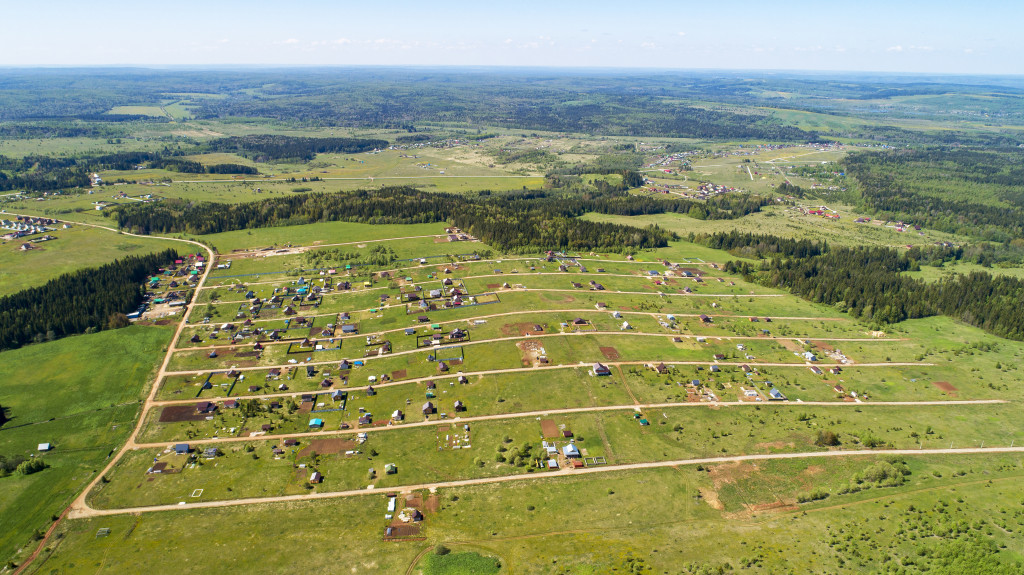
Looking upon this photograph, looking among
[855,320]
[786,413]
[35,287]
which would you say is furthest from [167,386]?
[855,320]

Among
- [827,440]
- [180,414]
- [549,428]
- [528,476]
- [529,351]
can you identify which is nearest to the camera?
[528,476]

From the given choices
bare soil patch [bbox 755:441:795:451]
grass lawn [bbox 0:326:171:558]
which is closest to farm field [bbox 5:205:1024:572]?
bare soil patch [bbox 755:441:795:451]

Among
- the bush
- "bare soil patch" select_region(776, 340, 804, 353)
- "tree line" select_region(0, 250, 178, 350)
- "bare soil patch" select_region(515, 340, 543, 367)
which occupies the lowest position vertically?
the bush

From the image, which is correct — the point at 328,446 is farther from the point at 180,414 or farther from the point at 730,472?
the point at 730,472

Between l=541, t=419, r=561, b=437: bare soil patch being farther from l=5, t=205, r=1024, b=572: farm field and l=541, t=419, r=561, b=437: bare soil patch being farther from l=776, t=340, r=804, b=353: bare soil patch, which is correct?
l=776, t=340, r=804, b=353: bare soil patch

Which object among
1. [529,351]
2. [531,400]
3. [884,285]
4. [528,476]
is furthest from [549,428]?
[884,285]
